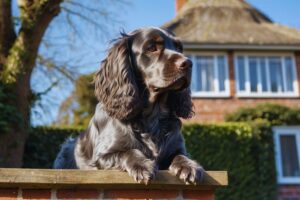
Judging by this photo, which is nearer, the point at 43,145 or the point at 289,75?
the point at 43,145

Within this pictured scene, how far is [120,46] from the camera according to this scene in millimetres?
3744

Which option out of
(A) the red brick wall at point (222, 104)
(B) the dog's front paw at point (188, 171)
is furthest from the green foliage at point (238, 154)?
(B) the dog's front paw at point (188, 171)

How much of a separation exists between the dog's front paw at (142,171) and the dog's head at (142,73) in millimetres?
533

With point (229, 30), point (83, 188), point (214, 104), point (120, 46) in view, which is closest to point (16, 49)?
point (120, 46)

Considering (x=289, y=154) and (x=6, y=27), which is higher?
(x=289, y=154)

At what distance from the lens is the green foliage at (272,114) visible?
681 inches

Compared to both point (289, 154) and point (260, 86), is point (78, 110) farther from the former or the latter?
point (289, 154)

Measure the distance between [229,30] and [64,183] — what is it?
18273 millimetres

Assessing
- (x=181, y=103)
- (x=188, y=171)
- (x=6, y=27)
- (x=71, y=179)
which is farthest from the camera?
(x=6, y=27)

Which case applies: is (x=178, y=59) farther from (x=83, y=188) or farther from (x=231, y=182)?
(x=231, y=182)

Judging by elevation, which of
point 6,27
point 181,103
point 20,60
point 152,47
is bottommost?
point 181,103

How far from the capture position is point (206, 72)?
19.7 m

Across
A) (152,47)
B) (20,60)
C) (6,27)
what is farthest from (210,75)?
(152,47)

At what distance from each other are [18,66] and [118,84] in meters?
6.04
